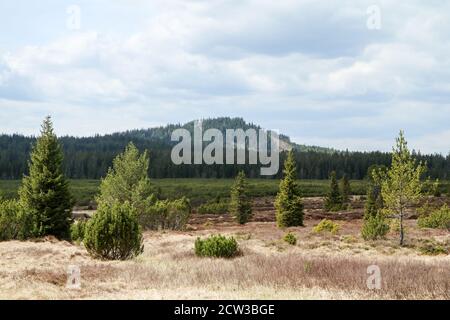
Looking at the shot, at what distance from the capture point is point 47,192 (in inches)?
1257

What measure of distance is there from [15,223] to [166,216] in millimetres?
16835

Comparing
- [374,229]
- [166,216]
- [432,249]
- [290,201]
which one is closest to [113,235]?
[432,249]

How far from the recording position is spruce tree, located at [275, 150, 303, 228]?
168ft

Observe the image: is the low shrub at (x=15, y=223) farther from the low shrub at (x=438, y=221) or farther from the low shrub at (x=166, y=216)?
the low shrub at (x=438, y=221)

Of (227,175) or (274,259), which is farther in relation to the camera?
(227,175)

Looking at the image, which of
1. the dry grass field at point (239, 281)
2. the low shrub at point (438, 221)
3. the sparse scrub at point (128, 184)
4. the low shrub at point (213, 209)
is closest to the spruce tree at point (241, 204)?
the low shrub at point (213, 209)

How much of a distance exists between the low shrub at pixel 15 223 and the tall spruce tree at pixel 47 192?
27cm

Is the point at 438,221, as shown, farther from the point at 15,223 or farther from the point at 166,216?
the point at 15,223

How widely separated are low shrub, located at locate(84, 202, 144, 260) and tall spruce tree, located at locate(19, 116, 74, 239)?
1262 centimetres

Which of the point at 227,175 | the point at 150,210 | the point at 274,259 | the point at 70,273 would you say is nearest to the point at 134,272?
the point at 70,273

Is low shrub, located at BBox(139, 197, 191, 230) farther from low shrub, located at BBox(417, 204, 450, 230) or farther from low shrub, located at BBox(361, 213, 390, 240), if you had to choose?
low shrub, located at BBox(417, 204, 450, 230)
